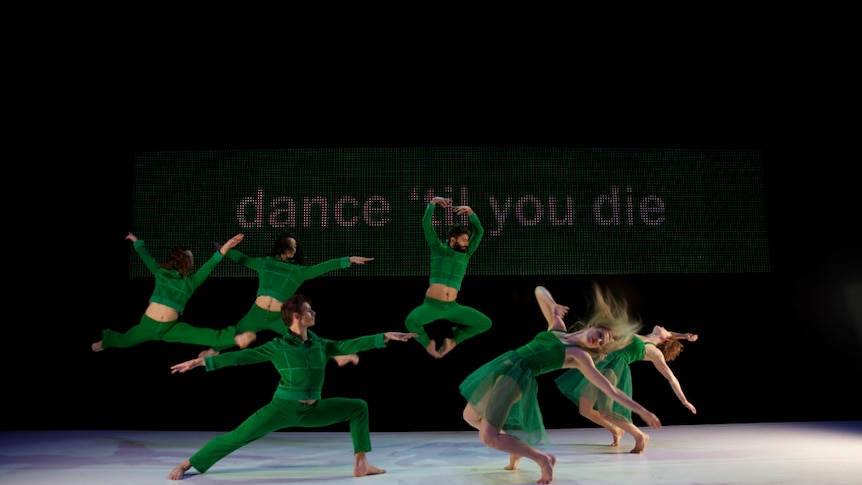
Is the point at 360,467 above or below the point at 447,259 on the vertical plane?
below

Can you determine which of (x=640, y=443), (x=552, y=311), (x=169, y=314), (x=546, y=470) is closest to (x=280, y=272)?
(x=169, y=314)

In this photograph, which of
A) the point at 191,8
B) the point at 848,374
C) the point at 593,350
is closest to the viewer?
the point at 593,350

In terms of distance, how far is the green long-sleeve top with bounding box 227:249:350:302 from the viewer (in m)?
5.37

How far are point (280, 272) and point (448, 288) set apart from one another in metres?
1.35

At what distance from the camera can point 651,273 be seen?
5.89 metres

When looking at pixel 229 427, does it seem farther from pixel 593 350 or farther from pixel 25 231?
pixel 593 350

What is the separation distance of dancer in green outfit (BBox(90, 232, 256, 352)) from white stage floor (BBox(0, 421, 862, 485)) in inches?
31.0

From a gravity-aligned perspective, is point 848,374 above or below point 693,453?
above

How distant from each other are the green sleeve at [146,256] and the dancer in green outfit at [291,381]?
1.83m

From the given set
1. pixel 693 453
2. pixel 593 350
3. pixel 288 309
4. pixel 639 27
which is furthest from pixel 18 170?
pixel 693 453

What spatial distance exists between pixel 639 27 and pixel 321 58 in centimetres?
276

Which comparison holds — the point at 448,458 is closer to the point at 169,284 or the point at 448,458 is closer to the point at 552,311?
the point at 552,311

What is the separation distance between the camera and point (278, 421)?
372cm
